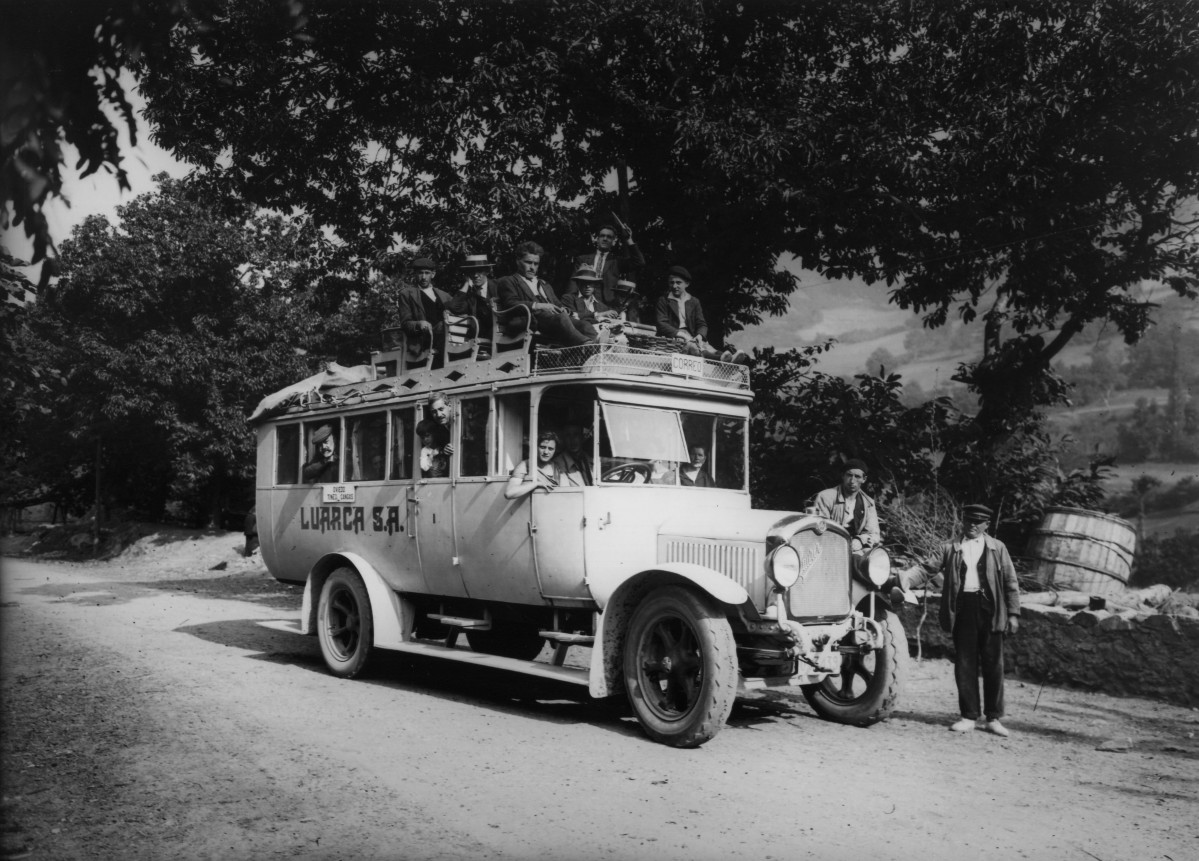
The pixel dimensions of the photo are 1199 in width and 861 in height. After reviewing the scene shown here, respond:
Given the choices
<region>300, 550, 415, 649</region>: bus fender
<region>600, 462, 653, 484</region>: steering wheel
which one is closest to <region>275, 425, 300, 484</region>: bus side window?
<region>300, 550, 415, 649</region>: bus fender

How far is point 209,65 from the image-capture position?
1402cm

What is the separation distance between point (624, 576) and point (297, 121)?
31.5 ft

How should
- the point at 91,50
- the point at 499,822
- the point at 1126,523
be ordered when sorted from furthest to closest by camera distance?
the point at 1126,523 < the point at 499,822 < the point at 91,50

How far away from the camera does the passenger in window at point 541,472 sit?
796 centimetres

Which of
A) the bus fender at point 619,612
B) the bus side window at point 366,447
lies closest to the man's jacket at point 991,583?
the bus fender at point 619,612

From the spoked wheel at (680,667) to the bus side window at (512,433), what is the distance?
1796mm

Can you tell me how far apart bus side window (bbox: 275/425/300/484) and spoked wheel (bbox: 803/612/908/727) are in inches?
232

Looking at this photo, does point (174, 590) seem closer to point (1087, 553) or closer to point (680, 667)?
point (680, 667)

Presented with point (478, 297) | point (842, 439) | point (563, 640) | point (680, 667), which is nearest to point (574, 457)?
point (563, 640)

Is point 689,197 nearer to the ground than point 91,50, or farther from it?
farther from it

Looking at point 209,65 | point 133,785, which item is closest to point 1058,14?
point 209,65

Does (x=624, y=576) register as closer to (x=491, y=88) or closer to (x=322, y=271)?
(x=491, y=88)

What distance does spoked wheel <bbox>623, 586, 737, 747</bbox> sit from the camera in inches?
261

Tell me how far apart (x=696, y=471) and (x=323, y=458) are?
4.13m
